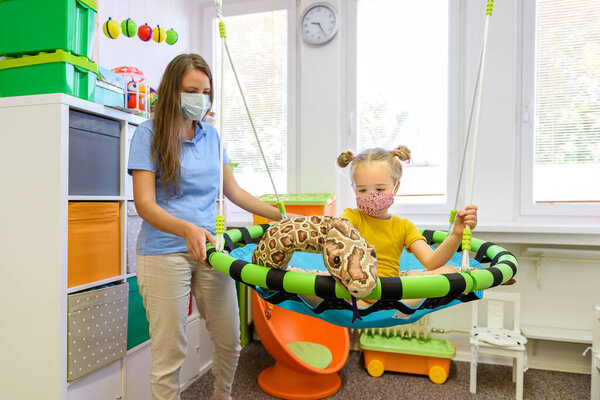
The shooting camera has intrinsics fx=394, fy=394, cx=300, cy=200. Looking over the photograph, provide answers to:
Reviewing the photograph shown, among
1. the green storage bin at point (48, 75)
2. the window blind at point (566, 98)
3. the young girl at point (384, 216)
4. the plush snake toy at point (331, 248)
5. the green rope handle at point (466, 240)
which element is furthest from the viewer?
the window blind at point (566, 98)

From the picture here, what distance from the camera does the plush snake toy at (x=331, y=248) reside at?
28.0 inches

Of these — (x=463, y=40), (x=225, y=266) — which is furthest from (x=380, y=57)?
(x=225, y=266)

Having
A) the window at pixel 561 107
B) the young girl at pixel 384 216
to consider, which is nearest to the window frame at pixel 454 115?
the window at pixel 561 107

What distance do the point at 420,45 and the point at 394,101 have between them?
0.35 meters

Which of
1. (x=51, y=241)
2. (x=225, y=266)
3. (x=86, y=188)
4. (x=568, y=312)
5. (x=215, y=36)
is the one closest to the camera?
(x=225, y=266)

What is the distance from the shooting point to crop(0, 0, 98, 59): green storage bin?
1263 mm

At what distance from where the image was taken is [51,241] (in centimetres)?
123

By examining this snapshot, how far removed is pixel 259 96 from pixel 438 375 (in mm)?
1896

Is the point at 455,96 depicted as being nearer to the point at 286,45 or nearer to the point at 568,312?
the point at 286,45

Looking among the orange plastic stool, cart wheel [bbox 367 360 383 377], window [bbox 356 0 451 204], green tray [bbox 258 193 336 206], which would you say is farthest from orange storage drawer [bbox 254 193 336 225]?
cart wheel [bbox 367 360 383 377]

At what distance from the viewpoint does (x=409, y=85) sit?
232cm

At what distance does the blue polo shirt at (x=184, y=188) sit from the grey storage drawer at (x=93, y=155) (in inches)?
9.7

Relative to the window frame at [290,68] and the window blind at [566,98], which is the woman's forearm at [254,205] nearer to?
the window frame at [290,68]

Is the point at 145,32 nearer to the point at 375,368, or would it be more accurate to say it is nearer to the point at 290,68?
the point at 290,68
